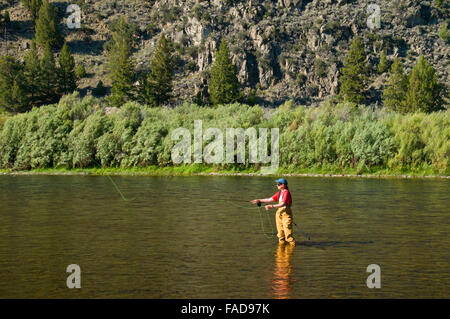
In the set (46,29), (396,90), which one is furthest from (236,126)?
(46,29)

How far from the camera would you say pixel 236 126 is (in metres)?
58.8

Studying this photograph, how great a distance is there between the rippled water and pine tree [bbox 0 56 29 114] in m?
53.0

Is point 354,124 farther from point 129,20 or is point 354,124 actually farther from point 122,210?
point 129,20

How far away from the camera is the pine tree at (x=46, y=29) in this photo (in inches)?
4724

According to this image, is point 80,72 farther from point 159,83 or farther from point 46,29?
point 159,83

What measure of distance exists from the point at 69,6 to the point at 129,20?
1512 cm

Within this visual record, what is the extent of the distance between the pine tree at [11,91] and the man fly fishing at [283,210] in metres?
74.3

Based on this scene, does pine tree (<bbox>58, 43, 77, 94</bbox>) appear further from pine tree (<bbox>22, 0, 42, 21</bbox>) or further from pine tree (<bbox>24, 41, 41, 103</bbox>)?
pine tree (<bbox>22, 0, 42, 21</bbox>)

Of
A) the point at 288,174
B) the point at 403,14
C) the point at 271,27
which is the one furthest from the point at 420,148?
the point at 403,14

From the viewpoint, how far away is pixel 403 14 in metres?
129

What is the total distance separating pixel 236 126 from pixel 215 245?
37.3 m

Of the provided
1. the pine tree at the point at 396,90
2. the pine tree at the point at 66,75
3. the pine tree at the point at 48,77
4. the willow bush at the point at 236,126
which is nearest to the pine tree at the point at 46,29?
the pine tree at the point at 66,75

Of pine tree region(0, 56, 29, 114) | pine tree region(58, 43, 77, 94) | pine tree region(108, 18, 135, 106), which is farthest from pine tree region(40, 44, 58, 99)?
pine tree region(108, 18, 135, 106)

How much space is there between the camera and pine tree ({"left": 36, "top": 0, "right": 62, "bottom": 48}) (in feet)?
394
